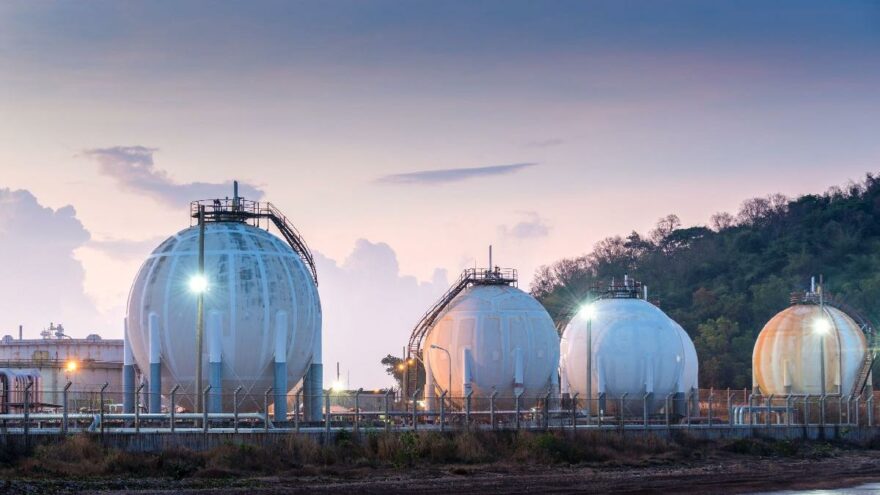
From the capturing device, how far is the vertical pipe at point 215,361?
55.1 meters

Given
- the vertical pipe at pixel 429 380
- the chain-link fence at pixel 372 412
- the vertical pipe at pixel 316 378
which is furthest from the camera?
the vertical pipe at pixel 429 380

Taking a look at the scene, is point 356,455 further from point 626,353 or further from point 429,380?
point 626,353

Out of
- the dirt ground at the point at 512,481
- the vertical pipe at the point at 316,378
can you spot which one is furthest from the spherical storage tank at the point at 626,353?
the dirt ground at the point at 512,481

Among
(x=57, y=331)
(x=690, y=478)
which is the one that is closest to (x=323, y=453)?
(x=690, y=478)

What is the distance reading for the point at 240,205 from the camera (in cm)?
6256

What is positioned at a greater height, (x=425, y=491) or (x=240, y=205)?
(x=240, y=205)

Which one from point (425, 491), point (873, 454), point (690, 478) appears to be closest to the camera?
point (425, 491)

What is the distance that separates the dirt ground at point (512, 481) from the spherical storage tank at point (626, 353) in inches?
952

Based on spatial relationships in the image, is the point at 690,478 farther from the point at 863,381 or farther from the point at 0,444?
the point at 863,381

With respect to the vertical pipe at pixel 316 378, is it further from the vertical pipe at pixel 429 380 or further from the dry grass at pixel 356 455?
the dry grass at pixel 356 455

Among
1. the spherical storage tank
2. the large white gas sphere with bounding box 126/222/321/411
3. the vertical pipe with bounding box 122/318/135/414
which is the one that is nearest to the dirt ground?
the large white gas sphere with bounding box 126/222/321/411

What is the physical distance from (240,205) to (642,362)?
2508 centimetres

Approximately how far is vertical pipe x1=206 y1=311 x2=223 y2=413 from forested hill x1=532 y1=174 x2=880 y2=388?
50104 mm

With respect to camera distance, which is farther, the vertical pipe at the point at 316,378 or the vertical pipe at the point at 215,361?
the vertical pipe at the point at 316,378
